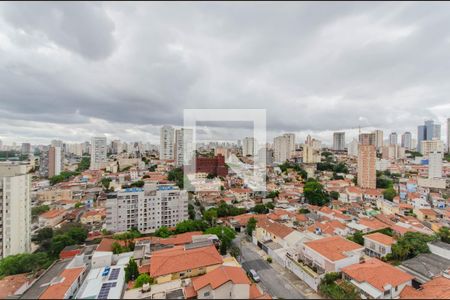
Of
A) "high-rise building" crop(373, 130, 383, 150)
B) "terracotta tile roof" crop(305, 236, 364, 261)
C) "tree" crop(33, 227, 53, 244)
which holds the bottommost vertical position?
"tree" crop(33, 227, 53, 244)

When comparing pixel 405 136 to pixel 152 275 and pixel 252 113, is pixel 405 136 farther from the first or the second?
pixel 152 275

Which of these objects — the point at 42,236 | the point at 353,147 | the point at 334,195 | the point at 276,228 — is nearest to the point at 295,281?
the point at 276,228

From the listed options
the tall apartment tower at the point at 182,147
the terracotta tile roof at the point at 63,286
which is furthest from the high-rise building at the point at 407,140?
the terracotta tile roof at the point at 63,286

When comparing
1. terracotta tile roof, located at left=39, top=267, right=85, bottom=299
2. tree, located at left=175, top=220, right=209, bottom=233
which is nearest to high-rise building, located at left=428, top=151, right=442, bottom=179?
tree, located at left=175, top=220, right=209, bottom=233

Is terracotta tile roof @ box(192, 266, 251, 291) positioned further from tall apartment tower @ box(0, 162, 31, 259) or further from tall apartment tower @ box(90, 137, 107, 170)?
tall apartment tower @ box(90, 137, 107, 170)

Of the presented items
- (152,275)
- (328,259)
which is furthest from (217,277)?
(328,259)

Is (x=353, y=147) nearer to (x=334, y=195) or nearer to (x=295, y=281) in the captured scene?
(x=334, y=195)
